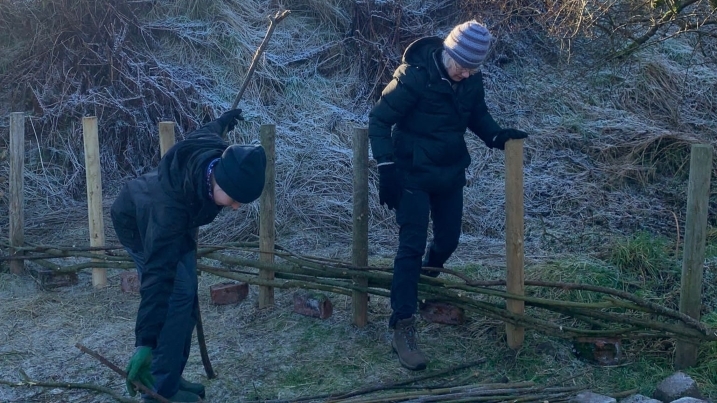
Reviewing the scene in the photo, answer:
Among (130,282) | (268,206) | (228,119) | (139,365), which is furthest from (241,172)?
(130,282)

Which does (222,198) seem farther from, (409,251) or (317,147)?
(317,147)

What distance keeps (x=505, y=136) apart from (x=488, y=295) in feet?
3.28

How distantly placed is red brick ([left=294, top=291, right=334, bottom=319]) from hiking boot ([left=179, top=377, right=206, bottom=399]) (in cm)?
112

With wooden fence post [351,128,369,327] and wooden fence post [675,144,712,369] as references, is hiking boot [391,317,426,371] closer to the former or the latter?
wooden fence post [351,128,369,327]

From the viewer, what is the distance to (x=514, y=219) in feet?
14.1

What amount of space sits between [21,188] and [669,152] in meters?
5.78

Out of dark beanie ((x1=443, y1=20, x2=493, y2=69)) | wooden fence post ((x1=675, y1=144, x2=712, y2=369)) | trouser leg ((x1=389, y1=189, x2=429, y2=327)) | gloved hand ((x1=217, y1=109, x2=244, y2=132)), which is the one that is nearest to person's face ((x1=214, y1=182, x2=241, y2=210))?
gloved hand ((x1=217, y1=109, x2=244, y2=132))

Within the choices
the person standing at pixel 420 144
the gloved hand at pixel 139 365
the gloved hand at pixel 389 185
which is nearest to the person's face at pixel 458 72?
the person standing at pixel 420 144

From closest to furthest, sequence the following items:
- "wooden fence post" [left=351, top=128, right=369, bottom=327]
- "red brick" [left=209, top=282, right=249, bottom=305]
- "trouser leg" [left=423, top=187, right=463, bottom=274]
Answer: "trouser leg" [left=423, top=187, right=463, bottom=274] → "wooden fence post" [left=351, top=128, right=369, bottom=327] → "red brick" [left=209, top=282, right=249, bottom=305]

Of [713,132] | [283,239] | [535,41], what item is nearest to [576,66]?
[535,41]

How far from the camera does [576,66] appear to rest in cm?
924

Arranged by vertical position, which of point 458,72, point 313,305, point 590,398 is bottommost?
point 590,398

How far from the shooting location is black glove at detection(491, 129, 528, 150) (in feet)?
14.1

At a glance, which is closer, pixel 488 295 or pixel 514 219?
pixel 514 219
